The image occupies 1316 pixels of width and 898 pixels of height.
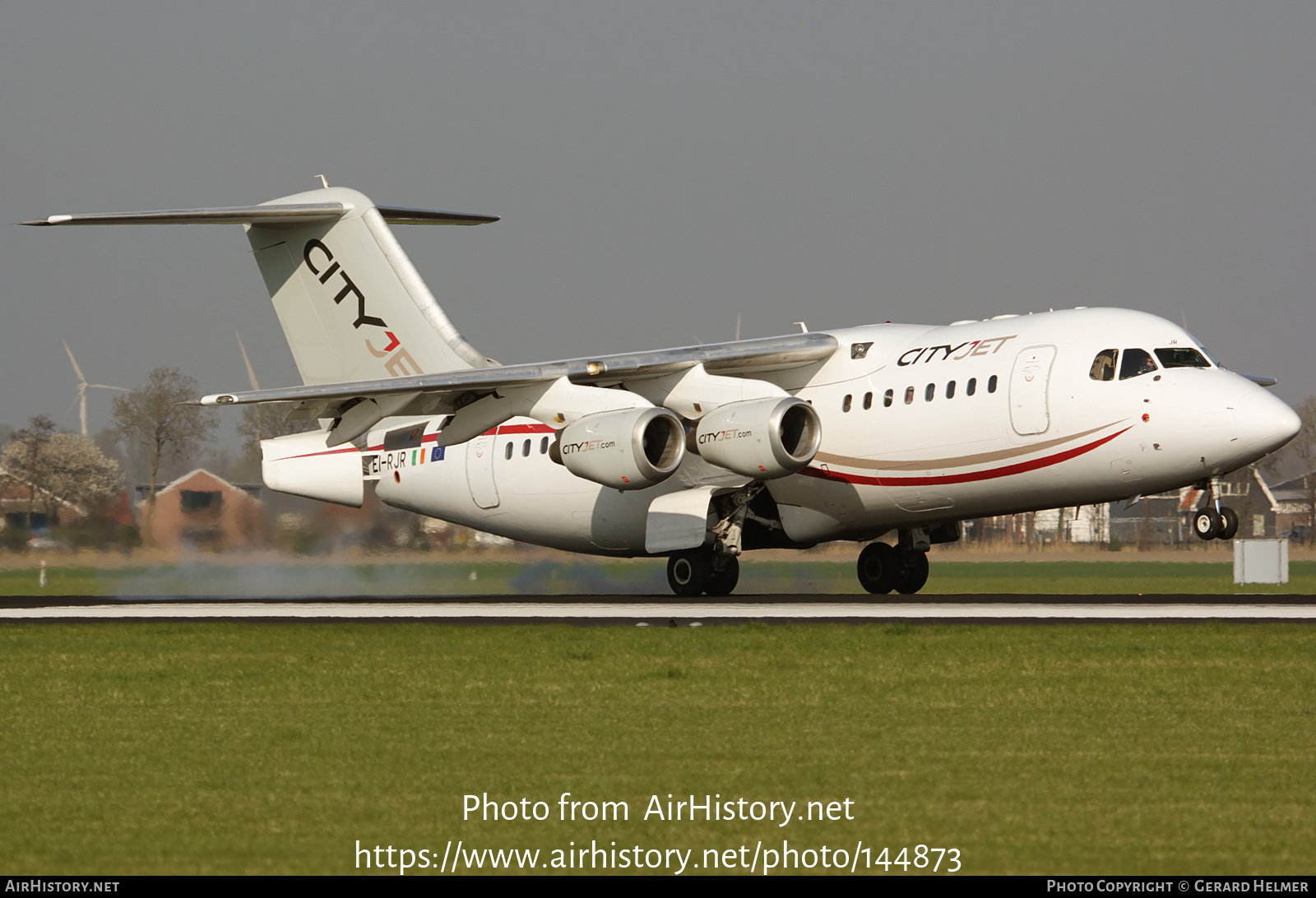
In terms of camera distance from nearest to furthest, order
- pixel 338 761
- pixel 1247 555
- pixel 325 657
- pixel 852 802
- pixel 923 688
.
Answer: pixel 852 802 → pixel 338 761 → pixel 923 688 → pixel 325 657 → pixel 1247 555

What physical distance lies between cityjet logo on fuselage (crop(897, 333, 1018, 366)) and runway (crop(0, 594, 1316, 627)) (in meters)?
3.32

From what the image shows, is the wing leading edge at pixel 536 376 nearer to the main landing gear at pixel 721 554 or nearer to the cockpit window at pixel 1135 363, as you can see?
the main landing gear at pixel 721 554

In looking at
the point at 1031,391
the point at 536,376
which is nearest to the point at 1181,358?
the point at 1031,391

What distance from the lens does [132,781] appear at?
28.5 ft

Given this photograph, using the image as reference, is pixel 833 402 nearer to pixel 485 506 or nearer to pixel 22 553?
pixel 485 506

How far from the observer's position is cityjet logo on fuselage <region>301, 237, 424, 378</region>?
26.7 meters

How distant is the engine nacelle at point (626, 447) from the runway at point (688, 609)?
1.80 meters

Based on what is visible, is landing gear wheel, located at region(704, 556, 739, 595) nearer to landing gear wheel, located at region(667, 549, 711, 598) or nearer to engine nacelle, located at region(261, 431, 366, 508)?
landing gear wheel, located at region(667, 549, 711, 598)

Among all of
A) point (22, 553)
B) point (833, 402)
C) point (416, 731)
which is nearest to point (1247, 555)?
point (833, 402)

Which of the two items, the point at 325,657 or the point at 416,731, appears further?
the point at 325,657

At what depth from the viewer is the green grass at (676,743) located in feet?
23.6

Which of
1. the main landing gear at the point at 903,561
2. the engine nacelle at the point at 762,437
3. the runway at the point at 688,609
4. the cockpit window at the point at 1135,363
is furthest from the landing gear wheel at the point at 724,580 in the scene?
the cockpit window at the point at 1135,363

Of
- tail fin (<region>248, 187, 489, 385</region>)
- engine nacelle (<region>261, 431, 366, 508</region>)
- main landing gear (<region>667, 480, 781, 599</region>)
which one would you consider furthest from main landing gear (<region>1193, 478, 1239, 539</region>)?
engine nacelle (<region>261, 431, 366, 508</region>)
